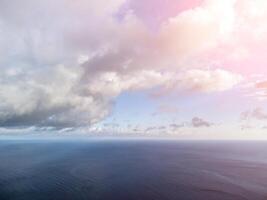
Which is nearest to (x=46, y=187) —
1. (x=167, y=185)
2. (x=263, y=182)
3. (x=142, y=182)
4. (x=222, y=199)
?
(x=142, y=182)

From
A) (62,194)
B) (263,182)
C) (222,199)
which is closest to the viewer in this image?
(222,199)

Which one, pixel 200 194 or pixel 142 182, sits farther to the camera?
pixel 142 182

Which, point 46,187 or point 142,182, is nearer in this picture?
point 46,187

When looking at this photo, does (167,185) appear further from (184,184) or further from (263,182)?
(263,182)

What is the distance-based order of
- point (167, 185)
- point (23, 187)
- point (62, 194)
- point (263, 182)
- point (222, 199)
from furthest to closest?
1. point (263, 182)
2. point (167, 185)
3. point (23, 187)
4. point (62, 194)
5. point (222, 199)

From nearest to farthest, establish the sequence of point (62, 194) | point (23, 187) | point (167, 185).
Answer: point (62, 194) → point (23, 187) → point (167, 185)

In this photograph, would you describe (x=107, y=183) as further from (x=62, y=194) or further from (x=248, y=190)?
(x=248, y=190)

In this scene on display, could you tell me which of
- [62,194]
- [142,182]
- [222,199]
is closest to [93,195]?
[62,194]

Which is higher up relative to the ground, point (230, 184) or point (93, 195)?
point (93, 195)

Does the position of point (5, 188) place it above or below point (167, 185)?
above
